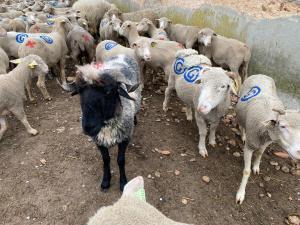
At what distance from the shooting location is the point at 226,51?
21.9 ft

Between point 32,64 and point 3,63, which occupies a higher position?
point 32,64

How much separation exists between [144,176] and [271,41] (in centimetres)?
378

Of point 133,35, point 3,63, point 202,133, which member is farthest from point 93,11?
point 202,133

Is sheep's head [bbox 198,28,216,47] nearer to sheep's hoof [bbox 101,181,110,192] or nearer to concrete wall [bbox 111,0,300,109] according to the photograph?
concrete wall [bbox 111,0,300,109]

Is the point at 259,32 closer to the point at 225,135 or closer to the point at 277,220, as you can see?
the point at 225,135

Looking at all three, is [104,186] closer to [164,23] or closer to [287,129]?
[287,129]

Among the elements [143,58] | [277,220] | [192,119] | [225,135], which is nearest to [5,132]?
[143,58]

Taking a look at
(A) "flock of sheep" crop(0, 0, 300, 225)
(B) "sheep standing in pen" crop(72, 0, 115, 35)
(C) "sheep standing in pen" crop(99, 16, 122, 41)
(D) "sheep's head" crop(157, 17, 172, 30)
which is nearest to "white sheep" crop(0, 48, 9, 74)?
(A) "flock of sheep" crop(0, 0, 300, 225)

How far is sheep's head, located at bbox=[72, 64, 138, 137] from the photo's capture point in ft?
11.1

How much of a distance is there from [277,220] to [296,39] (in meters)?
3.40

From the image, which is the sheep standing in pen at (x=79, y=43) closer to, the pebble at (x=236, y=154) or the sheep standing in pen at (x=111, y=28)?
the sheep standing in pen at (x=111, y=28)

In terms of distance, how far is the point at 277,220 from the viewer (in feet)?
13.8

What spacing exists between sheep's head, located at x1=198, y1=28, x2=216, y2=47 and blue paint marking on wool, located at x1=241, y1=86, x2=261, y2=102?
2314 millimetres

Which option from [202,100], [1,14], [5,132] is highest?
[202,100]
